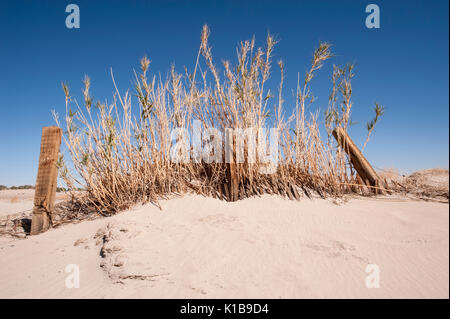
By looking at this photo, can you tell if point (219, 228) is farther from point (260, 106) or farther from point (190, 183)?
point (260, 106)

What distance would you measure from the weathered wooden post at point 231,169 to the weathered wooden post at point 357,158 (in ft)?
4.79

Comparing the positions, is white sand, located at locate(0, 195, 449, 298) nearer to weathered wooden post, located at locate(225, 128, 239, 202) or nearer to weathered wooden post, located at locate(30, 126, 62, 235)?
weathered wooden post, located at locate(225, 128, 239, 202)

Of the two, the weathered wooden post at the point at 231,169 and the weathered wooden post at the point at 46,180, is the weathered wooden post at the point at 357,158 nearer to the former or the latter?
the weathered wooden post at the point at 231,169

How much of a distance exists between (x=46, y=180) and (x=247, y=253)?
2761 mm

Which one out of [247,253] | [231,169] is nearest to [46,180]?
[231,169]

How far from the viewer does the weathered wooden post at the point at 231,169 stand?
308 cm

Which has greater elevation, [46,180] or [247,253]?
[46,180]

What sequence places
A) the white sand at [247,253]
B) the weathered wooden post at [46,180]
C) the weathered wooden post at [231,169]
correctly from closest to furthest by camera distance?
the white sand at [247,253] → the weathered wooden post at [231,169] → the weathered wooden post at [46,180]

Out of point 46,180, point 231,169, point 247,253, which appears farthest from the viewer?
point 46,180

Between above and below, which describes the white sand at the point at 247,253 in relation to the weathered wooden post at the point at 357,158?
below

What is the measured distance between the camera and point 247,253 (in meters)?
2.12

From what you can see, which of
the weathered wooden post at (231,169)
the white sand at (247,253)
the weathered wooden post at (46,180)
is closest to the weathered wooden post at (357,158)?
the white sand at (247,253)

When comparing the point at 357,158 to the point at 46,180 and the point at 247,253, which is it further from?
the point at 46,180

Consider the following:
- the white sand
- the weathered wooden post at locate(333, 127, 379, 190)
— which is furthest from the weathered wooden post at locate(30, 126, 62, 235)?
the weathered wooden post at locate(333, 127, 379, 190)
